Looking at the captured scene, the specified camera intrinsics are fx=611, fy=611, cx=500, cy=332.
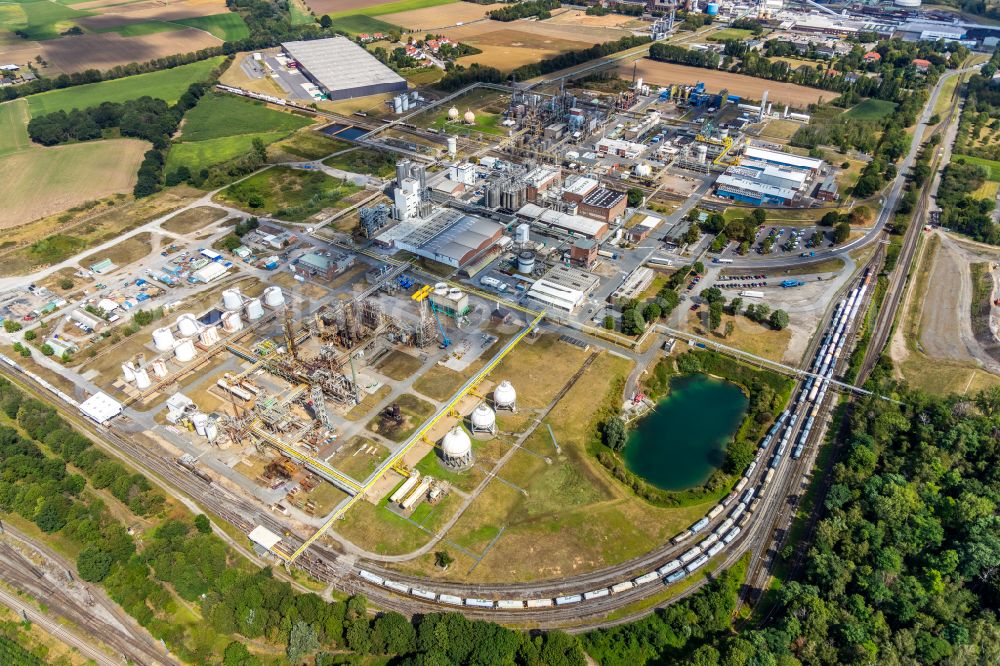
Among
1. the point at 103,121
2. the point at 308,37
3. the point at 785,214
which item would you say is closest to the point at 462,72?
the point at 308,37

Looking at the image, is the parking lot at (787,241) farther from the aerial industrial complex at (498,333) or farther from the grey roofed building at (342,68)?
the grey roofed building at (342,68)

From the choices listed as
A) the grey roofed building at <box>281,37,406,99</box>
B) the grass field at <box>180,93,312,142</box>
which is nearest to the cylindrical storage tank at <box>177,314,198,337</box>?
the grass field at <box>180,93,312,142</box>

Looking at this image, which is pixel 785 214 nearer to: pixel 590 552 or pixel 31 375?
pixel 590 552

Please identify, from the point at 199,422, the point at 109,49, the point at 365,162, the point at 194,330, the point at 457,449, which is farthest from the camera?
the point at 109,49

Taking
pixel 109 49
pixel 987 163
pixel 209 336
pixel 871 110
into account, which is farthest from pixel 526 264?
pixel 109 49

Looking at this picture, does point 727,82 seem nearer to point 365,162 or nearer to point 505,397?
point 365,162

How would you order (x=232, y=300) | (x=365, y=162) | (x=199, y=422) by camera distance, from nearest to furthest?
(x=199, y=422)
(x=232, y=300)
(x=365, y=162)
